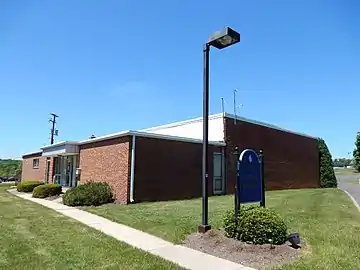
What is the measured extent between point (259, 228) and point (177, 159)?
38.5 ft

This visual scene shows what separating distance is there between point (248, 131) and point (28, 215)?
15.6 metres

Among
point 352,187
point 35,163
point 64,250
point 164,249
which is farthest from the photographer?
point 35,163

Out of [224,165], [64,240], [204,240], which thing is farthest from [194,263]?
[224,165]

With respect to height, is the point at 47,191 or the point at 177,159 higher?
the point at 177,159

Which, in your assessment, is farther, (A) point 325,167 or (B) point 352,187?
(A) point 325,167

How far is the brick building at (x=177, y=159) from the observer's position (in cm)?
1703

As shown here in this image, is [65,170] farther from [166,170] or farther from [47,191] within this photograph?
[166,170]

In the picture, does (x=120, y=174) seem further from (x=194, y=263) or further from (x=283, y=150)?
(x=283, y=150)

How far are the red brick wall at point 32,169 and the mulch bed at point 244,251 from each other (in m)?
25.8

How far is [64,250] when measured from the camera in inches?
279

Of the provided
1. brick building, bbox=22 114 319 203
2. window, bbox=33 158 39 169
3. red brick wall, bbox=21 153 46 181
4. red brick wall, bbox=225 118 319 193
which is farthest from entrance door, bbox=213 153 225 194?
window, bbox=33 158 39 169

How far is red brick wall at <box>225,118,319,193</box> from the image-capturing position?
2236cm

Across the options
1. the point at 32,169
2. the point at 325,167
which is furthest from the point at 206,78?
the point at 32,169

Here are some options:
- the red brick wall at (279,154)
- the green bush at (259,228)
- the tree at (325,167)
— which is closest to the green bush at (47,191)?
the red brick wall at (279,154)
